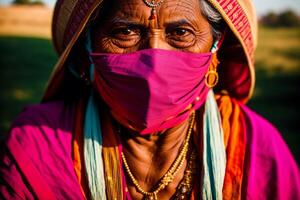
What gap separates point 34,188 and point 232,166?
114cm

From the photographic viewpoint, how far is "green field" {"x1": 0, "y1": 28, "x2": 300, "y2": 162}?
512 centimetres

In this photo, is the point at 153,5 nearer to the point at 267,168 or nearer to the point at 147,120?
the point at 147,120

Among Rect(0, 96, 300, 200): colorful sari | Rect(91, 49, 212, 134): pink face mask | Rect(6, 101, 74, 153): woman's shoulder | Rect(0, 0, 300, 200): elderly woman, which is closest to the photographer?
Rect(91, 49, 212, 134): pink face mask

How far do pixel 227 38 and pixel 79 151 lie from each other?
121 cm

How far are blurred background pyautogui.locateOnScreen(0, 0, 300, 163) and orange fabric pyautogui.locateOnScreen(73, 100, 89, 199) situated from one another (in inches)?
111

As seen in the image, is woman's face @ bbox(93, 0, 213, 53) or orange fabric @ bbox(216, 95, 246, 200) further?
orange fabric @ bbox(216, 95, 246, 200)

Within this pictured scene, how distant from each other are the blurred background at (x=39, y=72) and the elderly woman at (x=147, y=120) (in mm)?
2537

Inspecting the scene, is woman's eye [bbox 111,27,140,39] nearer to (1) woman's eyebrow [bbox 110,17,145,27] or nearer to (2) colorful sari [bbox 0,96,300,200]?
(1) woman's eyebrow [bbox 110,17,145,27]

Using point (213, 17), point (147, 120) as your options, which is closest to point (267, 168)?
point (147, 120)

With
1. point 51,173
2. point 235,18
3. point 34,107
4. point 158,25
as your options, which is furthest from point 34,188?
point 235,18

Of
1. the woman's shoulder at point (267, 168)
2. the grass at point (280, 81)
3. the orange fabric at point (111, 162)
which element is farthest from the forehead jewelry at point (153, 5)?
the grass at point (280, 81)

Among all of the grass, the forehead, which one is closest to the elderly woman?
the forehead

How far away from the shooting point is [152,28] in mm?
1818

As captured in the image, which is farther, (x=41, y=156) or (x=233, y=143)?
(x=233, y=143)
